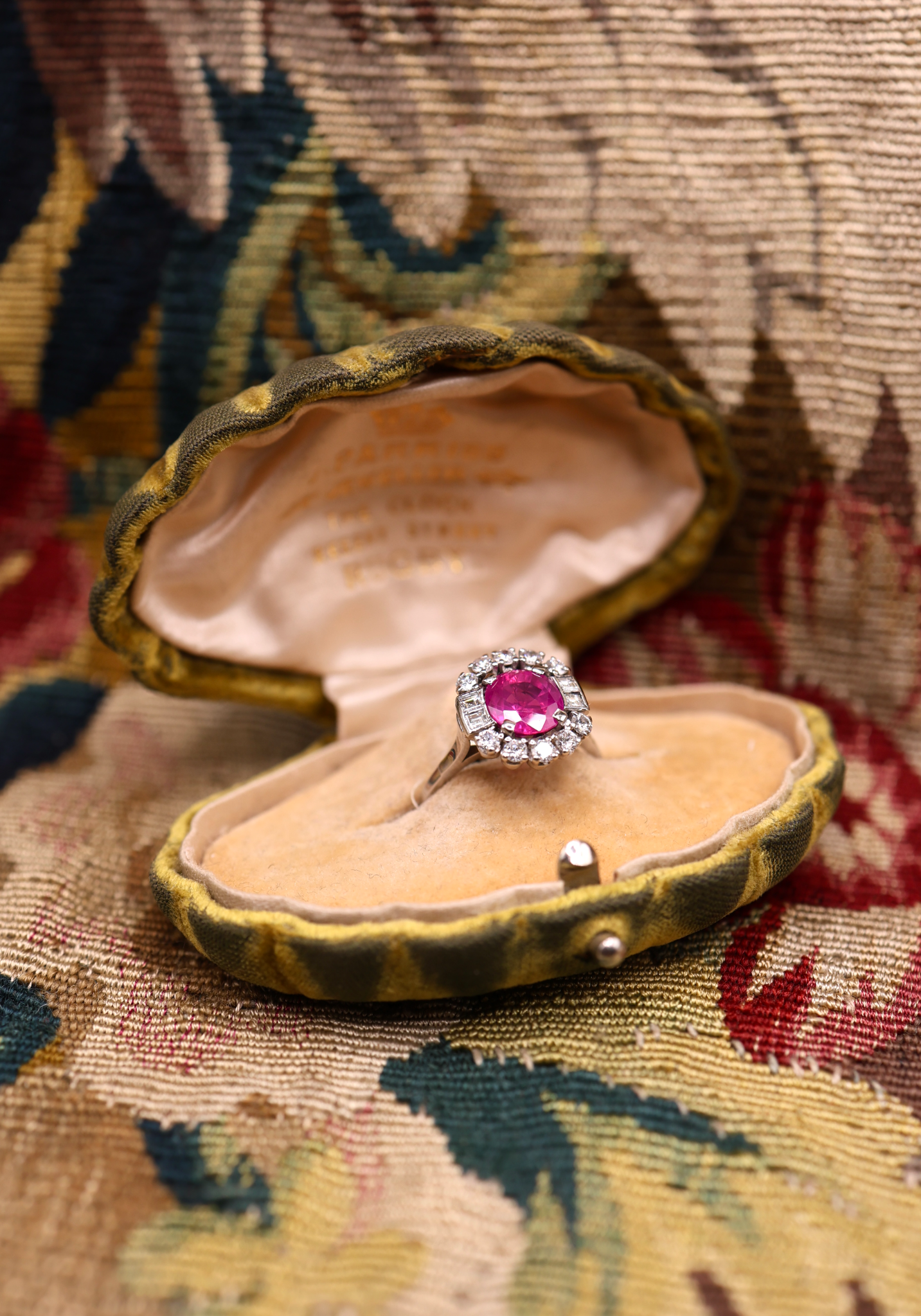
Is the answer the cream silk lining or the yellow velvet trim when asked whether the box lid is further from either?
the yellow velvet trim

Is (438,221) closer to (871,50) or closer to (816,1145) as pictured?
(871,50)

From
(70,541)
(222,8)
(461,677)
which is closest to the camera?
(461,677)

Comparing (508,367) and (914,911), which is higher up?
(508,367)

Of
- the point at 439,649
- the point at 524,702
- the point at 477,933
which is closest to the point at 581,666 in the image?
the point at 439,649

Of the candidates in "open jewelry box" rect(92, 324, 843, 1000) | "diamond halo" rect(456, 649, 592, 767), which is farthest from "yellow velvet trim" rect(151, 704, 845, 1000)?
"diamond halo" rect(456, 649, 592, 767)

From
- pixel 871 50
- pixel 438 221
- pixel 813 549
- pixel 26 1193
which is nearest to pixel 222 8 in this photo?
pixel 438 221

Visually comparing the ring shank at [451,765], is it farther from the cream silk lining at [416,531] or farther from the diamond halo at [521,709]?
the cream silk lining at [416,531]

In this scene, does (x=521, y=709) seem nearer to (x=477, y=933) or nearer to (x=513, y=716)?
(x=513, y=716)
